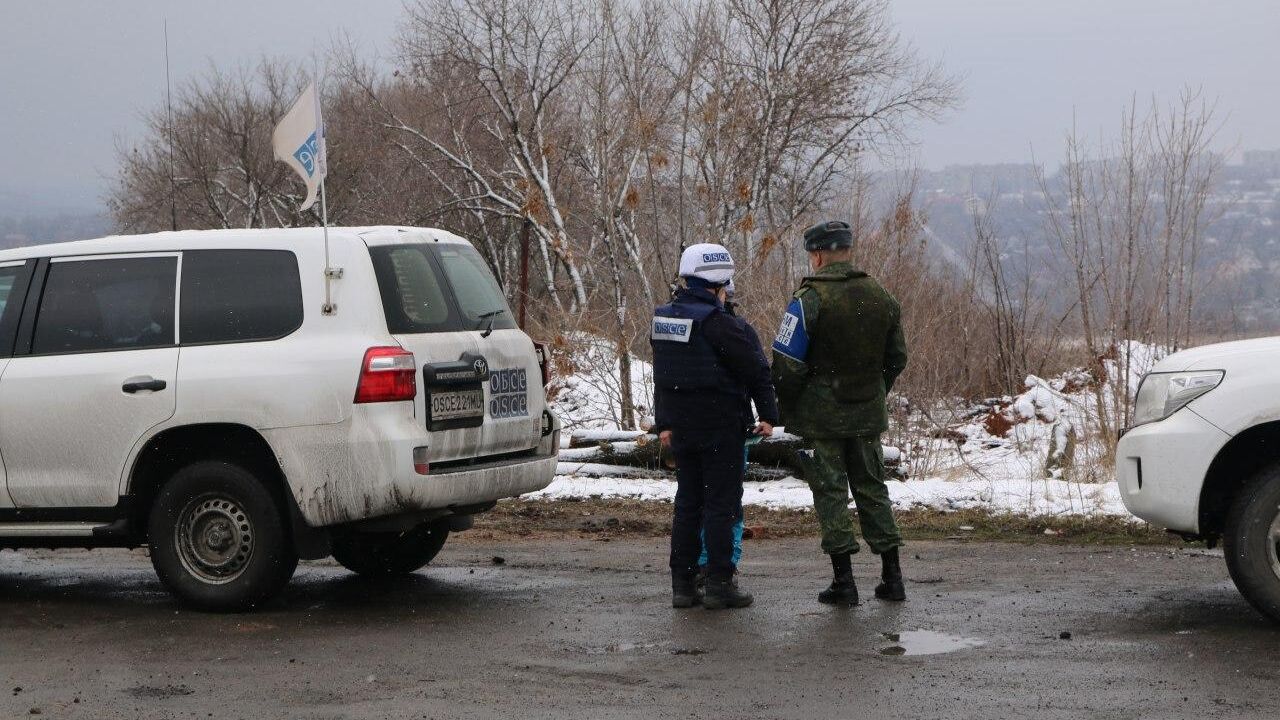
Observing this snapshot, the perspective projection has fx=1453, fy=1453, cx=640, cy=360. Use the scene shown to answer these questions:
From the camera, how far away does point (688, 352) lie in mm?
6914

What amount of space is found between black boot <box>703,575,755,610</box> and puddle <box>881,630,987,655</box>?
0.92 m

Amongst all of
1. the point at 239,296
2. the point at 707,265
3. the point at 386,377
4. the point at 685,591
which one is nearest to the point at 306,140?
the point at 239,296

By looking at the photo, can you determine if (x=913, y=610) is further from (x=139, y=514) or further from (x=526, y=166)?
(x=526, y=166)

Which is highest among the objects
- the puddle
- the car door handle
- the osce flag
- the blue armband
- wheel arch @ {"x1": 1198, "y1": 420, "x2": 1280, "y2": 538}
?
the osce flag

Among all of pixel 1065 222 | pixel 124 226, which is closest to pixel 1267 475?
pixel 1065 222

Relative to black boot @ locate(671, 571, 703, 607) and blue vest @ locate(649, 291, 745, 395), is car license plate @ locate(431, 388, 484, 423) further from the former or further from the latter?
black boot @ locate(671, 571, 703, 607)

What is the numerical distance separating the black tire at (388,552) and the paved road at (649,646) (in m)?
0.15

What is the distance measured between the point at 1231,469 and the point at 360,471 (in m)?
3.89

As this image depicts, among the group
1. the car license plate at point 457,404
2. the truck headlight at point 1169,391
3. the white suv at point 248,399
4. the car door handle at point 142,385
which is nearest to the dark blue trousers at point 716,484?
the white suv at point 248,399

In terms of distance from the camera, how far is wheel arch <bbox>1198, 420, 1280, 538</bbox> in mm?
6238

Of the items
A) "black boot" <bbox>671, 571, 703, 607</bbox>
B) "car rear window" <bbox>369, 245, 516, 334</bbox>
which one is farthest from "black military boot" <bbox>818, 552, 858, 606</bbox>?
"car rear window" <bbox>369, 245, 516, 334</bbox>

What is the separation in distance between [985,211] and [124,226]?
1631 inches

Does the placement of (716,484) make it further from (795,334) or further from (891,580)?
(891,580)

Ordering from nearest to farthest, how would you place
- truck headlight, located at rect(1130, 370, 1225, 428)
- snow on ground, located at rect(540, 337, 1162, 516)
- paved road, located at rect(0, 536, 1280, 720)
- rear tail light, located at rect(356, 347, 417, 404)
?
paved road, located at rect(0, 536, 1280, 720) < truck headlight, located at rect(1130, 370, 1225, 428) < rear tail light, located at rect(356, 347, 417, 404) < snow on ground, located at rect(540, 337, 1162, 516)
